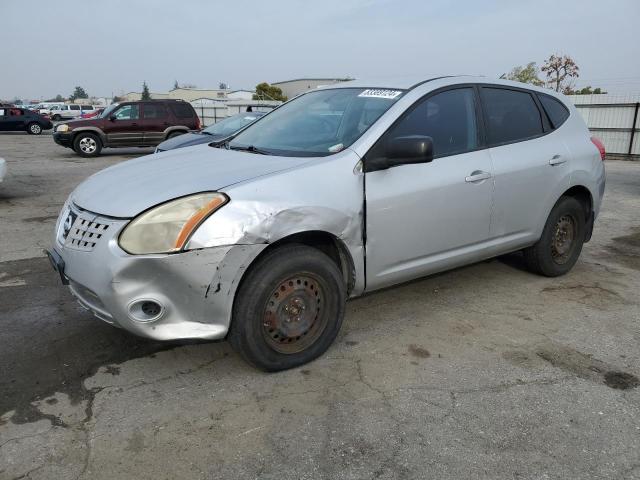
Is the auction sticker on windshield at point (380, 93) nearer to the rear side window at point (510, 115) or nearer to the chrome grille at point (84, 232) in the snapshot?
the rear side window at point (510, 115)

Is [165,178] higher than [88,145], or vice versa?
[165,178]

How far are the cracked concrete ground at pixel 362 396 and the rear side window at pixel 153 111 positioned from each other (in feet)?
43.1

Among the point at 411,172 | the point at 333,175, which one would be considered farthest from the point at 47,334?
the point at 411,172

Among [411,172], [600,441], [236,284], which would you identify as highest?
[411,172]

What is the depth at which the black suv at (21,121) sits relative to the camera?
92.1 feet

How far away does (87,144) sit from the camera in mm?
16578

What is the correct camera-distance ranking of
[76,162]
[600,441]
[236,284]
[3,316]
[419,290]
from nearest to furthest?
[600,441] → [236,284] → [3,316] → [419,290] → [76,162]

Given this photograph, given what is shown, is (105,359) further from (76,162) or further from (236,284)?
(76,162)

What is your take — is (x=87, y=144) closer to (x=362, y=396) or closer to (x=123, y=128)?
(x=123, y=128)

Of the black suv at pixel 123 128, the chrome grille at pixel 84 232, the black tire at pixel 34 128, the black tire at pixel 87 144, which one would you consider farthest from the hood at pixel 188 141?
the black tire at pixel 34 128

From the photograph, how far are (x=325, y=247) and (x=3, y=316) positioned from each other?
8.27 feet

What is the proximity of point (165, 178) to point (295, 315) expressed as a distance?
1.09 metres

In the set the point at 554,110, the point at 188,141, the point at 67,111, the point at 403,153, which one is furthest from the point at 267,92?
the point at 403,153

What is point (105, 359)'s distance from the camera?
334 cm
